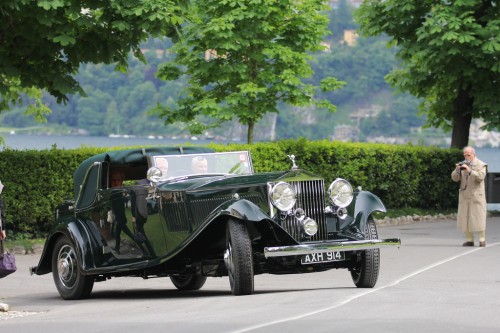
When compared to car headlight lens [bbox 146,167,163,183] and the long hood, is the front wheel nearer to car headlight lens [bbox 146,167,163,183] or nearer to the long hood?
car headlight lens [bbox 146,167,163,183]

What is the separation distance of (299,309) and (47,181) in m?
13.1

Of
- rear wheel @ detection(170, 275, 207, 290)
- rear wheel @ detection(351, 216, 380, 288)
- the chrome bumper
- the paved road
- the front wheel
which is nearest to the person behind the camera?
the paved road

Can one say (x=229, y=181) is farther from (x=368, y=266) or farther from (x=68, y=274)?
(x=68, y=274)

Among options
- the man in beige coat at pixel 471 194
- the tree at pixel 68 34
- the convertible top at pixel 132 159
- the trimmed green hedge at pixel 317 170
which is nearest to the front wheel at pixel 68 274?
the convertible top at pixel 132 159

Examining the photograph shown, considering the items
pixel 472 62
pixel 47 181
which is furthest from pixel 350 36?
pixel 47 181

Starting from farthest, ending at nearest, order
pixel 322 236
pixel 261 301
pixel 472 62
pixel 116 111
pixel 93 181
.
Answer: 1. pixel 116 111
2. pixel 472 62
3. pixel 93 181
4. pixel 322 236
5. pixel 261 301

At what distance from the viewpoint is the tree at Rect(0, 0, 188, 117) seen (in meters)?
20.4

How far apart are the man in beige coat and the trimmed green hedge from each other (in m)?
5.89

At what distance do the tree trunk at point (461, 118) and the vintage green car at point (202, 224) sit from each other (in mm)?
23384

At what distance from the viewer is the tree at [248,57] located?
3422 centimetres

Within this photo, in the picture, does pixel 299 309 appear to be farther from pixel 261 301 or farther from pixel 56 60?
pixel 56 60

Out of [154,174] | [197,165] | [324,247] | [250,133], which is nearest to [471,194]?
[197,165]

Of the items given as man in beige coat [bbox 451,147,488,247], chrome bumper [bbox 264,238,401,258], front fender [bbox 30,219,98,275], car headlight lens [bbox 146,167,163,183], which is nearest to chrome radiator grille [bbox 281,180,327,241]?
chrome bumper [bbox 264,238,401,258]

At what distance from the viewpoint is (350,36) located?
154875 millimetres
